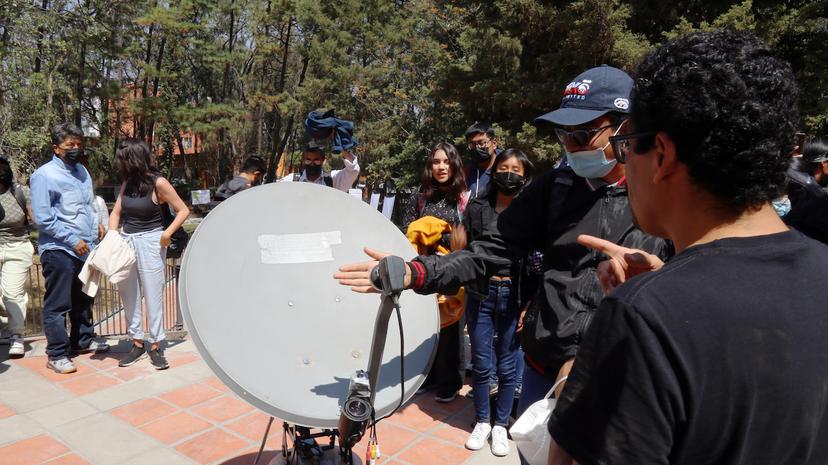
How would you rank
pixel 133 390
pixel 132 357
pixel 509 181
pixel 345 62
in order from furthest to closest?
1. pixel 345 62
2. pixel 132 357
3. pixel 133 390
4. pixel 509 181

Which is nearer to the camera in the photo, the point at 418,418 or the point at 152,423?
the point at 152,423

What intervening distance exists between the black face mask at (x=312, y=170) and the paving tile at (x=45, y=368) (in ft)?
7.49

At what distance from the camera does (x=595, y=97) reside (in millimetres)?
1663

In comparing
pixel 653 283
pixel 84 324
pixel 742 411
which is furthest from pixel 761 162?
pixel 84 324

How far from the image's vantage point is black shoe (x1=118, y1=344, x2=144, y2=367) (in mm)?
4262

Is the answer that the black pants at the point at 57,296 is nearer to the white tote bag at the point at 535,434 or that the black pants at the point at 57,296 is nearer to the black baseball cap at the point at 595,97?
the black baseball cap at the point at 595,97

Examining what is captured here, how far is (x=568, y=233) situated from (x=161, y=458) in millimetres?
2551

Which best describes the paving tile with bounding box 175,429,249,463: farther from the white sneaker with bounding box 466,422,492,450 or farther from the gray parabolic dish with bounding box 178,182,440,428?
the gray parabolic dish with bounding box 178,182,440,428

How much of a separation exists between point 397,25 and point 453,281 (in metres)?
21.6

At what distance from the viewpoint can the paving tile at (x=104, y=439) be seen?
9.77ft

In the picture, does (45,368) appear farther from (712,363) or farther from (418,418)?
(712,363)

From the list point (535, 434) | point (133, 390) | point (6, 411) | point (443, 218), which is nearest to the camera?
point (535, 434)

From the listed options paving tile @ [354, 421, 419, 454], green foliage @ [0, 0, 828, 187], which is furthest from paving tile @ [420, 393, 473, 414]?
green foliage @ [0, 0, 828, 187]

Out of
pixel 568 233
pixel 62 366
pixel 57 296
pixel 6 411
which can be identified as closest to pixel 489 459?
pixel 568 233
